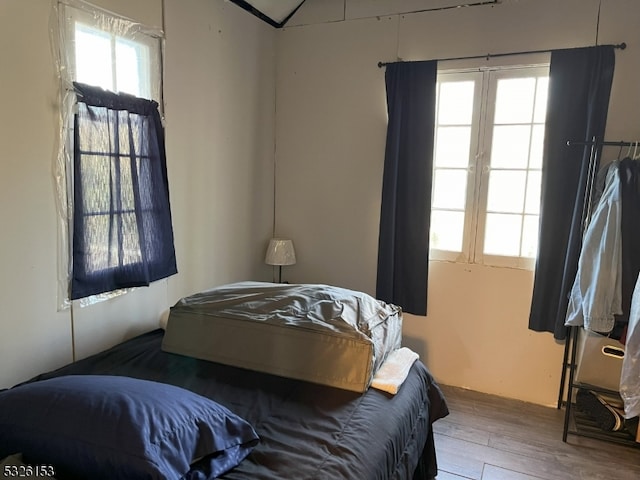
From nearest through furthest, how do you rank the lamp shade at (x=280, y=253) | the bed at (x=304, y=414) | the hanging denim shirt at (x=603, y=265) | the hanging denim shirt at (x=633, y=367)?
the bed at (x=304, y=414)
the hanging denim shirt at (x=633, y=367)
the hanging denim shirt at (x=603, y=265)
the lamp shade at (x=280, y=253)

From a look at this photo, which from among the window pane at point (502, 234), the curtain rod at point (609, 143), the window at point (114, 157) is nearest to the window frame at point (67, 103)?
the window at point (114, 157)

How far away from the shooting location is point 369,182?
3.38m

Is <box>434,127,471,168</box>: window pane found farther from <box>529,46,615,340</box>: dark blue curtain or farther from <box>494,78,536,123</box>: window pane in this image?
<box>529,46,615,340</box>: dark blue curtain

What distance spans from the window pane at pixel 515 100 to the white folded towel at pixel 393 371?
1.75 meters

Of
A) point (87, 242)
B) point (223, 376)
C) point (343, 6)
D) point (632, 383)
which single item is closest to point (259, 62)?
point (343, 6)

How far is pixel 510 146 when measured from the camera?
118 inches

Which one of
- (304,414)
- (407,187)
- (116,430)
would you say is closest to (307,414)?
(304,414)

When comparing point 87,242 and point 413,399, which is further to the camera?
point 87,242

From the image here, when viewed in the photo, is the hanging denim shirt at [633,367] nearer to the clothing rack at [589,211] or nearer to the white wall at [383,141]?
the clothing rack at [589,211]

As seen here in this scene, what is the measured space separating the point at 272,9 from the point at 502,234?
7.49 feet

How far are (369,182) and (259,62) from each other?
121cm

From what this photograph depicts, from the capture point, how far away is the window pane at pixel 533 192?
116 inches

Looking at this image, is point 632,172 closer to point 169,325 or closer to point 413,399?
point 413,399

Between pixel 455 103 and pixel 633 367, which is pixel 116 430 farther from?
pixel 455 103
